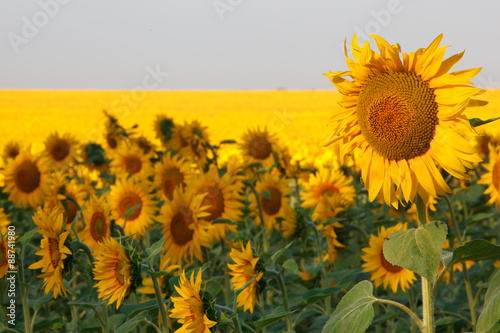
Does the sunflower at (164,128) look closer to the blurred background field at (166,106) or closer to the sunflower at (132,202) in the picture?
the sunflower at (132,202)

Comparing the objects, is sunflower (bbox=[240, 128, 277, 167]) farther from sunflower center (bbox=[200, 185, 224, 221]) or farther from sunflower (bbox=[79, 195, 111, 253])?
sunflower (bbox=[79, 195, 111, 253])

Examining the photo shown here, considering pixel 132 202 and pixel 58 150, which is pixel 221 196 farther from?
pixel 58 150

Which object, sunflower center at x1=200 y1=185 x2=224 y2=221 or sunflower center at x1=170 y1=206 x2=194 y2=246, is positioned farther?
sunflower center at x1=200 y1=185 x2=224 y2=221

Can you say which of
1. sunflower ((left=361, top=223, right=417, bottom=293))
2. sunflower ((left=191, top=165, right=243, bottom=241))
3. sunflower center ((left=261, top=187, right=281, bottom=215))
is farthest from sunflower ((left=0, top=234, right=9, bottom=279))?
sunflower center ((left=261, top=187, right=281, bottom=215))

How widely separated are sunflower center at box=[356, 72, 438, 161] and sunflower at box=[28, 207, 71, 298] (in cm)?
120

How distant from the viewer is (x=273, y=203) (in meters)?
4.00

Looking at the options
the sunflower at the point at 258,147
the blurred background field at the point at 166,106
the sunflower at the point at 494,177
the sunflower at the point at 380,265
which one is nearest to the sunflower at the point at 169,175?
the sunflower at the point at 258,147

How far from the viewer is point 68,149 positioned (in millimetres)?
5230

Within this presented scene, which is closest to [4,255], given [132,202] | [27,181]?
[132,202]

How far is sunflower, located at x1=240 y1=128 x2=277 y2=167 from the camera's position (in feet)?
15.8

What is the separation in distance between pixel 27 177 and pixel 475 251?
3357 millimetres

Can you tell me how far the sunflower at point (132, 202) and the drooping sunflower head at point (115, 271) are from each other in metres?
1.54

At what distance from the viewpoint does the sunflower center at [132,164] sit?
15.2 ft

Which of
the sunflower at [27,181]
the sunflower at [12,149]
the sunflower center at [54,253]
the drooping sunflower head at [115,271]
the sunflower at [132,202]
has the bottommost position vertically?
the drooping sunflower head at [115,271]
